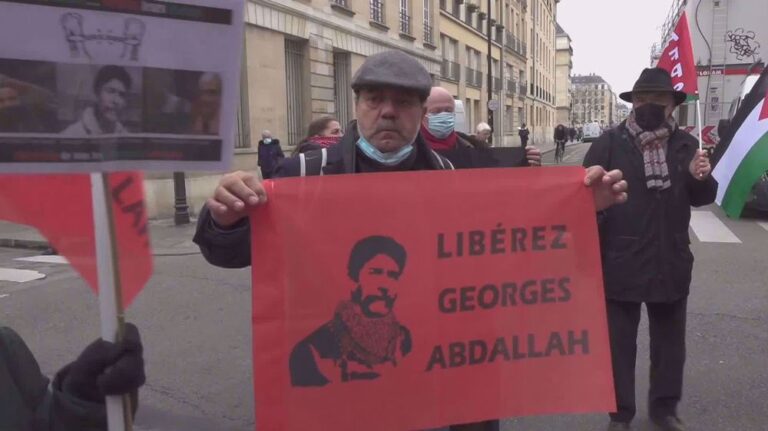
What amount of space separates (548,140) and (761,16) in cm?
5799

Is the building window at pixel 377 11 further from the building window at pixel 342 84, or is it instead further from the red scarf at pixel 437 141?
the red scarf at pixel 437 141

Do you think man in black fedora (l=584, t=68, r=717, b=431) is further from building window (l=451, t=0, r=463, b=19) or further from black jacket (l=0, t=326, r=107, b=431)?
building window (l=451, t=0, r=463, b=19)

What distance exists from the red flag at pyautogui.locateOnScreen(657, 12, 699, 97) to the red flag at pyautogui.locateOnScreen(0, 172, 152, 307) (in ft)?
11.1

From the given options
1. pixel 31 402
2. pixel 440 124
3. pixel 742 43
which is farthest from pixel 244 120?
pixel 31 402

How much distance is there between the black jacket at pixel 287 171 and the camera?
6.51 ft

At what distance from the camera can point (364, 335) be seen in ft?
6.63

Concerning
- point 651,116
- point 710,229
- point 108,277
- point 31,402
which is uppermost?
point 651,116

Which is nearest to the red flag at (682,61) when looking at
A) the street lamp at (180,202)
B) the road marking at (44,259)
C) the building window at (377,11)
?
the road marking at (44,259)

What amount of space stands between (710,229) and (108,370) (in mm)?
11146

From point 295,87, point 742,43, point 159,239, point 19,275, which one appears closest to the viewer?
point 19,275

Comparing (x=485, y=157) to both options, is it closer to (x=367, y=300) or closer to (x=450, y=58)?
(x=367, y=300)

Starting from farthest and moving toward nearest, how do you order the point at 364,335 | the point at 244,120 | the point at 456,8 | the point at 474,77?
the point at 474,77, the point at 456,8, the point at 244,120, the point at 364,335

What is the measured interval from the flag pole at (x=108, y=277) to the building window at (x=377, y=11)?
23046 millimetres

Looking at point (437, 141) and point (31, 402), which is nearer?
point (31, 402)
